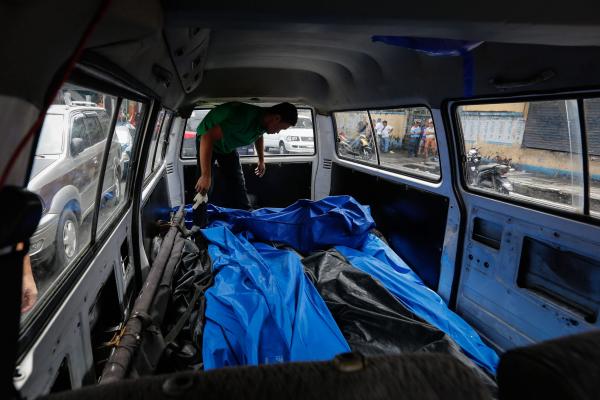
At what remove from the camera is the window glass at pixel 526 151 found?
2139 millimetres

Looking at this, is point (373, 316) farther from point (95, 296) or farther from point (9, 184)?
point (9, 184)

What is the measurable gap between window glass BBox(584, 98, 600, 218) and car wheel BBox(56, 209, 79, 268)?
2.89m

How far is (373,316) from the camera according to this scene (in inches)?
99.7

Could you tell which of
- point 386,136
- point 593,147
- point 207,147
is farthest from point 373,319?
point 386,136

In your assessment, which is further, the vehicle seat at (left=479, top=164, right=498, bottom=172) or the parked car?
the vehicle seat at (left=479, top=164, right=498, bottom=172)

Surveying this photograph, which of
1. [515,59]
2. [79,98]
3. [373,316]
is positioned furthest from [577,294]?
[79,98]

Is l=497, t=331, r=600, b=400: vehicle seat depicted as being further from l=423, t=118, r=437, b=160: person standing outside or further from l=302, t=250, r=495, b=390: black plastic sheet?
l=423, t=118, r=437, b=160: person standing outside

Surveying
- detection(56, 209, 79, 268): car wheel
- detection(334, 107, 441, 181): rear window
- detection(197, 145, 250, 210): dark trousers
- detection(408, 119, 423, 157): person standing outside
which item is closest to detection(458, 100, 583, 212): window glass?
detection(334, 107, 441, 181): rear window

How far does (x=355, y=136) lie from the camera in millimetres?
5484

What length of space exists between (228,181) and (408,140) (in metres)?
2.54

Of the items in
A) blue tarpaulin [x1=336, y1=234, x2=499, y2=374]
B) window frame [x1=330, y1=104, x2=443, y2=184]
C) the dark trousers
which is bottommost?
blue tarpaulin [x1=336, y1=234, x2=499, y2=374]

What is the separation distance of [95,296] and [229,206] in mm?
3386

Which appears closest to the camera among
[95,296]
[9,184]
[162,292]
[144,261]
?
[9,184]

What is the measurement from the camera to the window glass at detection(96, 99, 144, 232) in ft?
7.68
